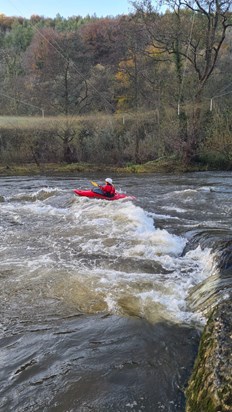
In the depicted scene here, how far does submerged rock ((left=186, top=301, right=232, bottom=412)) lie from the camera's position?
304cm

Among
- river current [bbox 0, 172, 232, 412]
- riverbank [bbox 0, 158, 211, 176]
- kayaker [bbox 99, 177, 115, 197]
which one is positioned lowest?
riverbank [bbox 0, 158, 211, 176]

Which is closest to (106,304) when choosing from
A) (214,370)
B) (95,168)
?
(214,370)

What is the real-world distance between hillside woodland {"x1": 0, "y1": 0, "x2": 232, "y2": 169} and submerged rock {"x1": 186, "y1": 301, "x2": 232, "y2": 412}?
19.2 m

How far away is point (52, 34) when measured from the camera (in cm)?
2992

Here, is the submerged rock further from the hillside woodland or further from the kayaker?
the hillside woodland

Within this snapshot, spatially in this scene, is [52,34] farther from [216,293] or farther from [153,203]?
[216,293]

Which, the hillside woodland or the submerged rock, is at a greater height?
the hillside woodland

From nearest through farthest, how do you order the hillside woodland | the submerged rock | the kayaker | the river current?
the submerged rock < the river current < the kayaker < the hillside woodland

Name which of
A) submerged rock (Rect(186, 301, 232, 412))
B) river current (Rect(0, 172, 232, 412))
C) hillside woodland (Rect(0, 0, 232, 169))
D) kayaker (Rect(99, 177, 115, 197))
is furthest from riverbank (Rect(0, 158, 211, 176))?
submerged rock (Rect(186, 301, 232, 412))

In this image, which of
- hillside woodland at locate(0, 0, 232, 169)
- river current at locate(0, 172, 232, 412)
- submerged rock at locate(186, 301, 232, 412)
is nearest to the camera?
submerged rock at locate(186, 301, 232, 412)

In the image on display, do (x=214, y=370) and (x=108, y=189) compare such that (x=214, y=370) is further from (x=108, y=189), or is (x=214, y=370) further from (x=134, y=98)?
(x=134, y=98)

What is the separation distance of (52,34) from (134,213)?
23682 mm

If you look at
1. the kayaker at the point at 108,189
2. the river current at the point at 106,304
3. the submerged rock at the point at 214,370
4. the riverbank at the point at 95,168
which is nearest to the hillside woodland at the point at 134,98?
the riverbank at the point at 95,168

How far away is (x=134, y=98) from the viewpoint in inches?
1027
